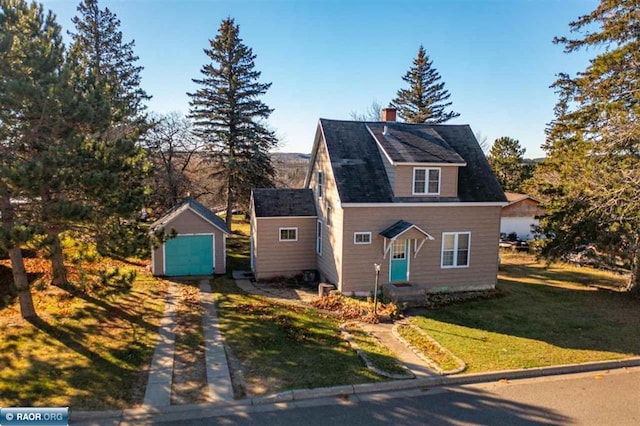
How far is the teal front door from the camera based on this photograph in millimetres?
16703

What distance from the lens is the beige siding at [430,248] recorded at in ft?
52.9

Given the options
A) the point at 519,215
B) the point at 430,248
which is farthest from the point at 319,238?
the point at 519,215

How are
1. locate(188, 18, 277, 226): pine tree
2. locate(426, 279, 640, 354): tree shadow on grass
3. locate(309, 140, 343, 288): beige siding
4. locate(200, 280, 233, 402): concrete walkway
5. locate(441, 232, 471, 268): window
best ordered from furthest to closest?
1. locate(188, 18, 277, 226): pine tree
2. locate(441, 232, 471, 268): window
3. locate(309, 140, 343, 288): beige siding
4. locate(426, 279, 640, 354): tree shadow on grass
5. locate(200, 280, 233, 402): concrete walkway

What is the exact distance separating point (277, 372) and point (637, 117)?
14.5 metres

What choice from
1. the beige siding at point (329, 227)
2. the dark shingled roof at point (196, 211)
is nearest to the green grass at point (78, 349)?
the dark shingled roof at point (196, 211)

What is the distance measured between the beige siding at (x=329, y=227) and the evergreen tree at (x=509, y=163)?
29.8 meters

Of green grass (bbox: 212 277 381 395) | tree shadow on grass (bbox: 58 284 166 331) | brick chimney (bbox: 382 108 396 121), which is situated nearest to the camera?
green grass (bbox: 212 277 381 395)

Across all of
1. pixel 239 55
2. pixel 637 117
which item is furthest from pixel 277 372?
pixel 239 55

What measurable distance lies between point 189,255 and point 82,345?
896cm

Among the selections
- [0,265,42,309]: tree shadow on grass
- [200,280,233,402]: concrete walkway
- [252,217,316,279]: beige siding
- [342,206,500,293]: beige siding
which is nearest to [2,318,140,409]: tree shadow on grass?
[200,280,233,402]: concrete walkway

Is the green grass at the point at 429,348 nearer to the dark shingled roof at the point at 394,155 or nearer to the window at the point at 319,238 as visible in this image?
the dark shingled roof at the point at 394,155

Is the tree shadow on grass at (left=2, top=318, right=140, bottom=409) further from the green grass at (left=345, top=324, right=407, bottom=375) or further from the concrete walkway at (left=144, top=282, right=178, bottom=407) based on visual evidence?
the green grass at (left=345, top=324, right=407, bottom=375)

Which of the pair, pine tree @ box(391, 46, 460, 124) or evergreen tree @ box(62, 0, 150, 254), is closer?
evergreen tree @ box(62, 0, 150, 254)

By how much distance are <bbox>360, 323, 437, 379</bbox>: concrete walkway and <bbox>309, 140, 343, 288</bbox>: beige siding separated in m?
3.62
